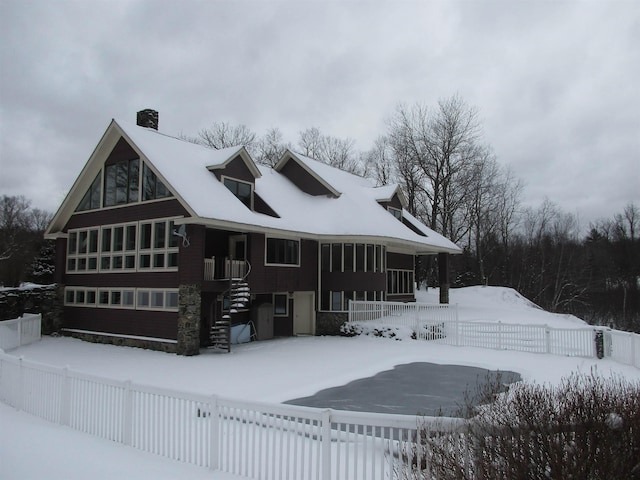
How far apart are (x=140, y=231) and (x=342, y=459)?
49.6ft

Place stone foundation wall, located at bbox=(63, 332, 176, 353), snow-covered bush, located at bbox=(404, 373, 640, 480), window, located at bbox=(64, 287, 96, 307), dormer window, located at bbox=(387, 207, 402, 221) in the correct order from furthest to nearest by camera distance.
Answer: dormer window, located at bbox=(387, 207, 402, 221) → window, located at bbox=(64, 287, 96, 307) → stone foundation wall, located at bbox=(63, 332, 176, 353) → snow-covered bush, located at bbox=(404, 373, 640, 480)

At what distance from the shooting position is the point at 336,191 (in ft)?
82.1

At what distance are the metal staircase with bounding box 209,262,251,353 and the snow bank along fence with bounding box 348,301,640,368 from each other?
563cm

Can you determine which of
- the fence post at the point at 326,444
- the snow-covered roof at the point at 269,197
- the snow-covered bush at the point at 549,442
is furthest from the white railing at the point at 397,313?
→ the snow-covered bush at the point at 549,442

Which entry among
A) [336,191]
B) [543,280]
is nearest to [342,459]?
[336,191]

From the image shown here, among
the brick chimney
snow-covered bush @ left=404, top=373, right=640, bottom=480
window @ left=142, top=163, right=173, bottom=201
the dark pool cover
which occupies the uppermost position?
the brick chimney

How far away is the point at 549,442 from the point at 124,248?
1864 centimetres

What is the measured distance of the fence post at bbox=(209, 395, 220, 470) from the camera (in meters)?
6.14

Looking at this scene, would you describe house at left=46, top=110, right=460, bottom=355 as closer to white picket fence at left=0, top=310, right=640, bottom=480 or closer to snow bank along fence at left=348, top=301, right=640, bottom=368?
snow bank along fence at left=348, top=301, right=640, bottom=368

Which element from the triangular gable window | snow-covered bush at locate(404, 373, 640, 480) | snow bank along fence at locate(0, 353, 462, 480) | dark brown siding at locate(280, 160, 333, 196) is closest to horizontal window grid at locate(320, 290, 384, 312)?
dark brown siding at locate(280, 160, 333, 196)

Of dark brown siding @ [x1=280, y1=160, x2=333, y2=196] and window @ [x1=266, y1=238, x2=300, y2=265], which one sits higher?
dark brown siding @ [x1=280, y1=160, x2=333, y2=196]

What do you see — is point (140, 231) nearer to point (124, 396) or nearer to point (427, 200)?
point (124, 396)

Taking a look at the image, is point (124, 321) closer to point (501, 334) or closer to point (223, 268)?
point (223, 268)

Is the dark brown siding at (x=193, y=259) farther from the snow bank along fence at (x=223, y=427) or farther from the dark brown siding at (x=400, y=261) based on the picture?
the dark brown siding at (x=400, y=261)
